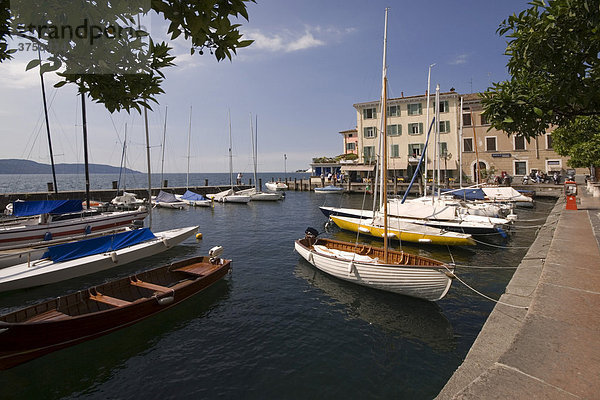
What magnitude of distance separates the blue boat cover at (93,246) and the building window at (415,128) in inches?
1775

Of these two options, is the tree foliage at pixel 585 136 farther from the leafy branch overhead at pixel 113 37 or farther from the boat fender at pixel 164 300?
the boat fender at pixel 164 300

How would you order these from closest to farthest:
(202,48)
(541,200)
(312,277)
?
(202,48) → (312,277) → (541,200)

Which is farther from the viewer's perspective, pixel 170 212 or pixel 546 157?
pixel 546 157

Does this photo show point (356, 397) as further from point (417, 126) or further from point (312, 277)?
point (417, 126)

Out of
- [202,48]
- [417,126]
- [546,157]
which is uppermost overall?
[417,126]

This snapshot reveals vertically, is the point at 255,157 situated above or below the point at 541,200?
above

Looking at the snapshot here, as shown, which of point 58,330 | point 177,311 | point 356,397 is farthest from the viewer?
point 177,311

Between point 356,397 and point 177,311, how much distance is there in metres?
Result: 7.09

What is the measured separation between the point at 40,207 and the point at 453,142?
5110 centimetres

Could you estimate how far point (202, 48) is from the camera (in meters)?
3.14

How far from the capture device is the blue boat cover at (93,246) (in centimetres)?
1393

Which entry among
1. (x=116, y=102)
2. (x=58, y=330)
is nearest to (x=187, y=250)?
(x=58, y=330)

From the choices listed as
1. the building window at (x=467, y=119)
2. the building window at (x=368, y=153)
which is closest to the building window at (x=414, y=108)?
the building window at (x=467, y=119)

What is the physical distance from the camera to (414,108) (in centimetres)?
5069
